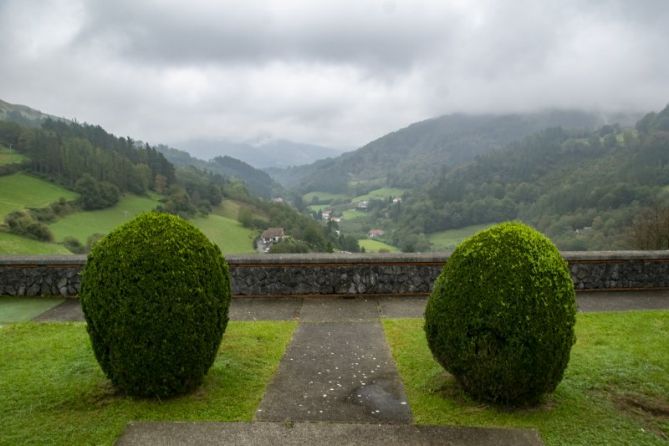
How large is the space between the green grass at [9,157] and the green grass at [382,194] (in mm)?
96841

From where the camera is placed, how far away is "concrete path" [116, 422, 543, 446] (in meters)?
4.27

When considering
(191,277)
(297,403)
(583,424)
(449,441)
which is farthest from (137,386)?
(583,424)

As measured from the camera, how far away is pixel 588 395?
5.18 metres

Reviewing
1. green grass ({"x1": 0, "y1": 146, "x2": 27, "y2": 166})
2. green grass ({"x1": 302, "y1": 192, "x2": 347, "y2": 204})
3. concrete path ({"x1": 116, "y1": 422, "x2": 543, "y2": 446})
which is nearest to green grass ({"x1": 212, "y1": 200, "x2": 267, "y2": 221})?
green grass ({"x1": 0, "y1": 146, "x2": 27, "y2": 166})

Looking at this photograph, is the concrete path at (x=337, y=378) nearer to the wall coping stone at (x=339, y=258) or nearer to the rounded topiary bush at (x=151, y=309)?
the rounded topiary bush at (x=151, y=309)

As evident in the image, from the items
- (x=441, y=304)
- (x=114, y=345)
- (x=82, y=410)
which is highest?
(x=441, y=304)

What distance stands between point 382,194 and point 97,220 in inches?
4280

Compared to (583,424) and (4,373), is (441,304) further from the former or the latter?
(4,373)

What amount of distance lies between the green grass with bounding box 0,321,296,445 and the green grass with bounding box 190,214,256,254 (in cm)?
5222

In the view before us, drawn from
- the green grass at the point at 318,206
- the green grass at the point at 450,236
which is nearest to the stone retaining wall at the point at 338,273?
the green grass at the point at 450,236

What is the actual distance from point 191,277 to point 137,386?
4.10 ft

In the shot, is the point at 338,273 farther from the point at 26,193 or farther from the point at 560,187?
the point at 560,187

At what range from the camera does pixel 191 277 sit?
4.98 meters

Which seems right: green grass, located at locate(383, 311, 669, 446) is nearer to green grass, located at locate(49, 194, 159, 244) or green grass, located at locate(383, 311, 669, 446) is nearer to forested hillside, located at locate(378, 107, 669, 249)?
green grass, located at locate(49, 194, 159, 244)
